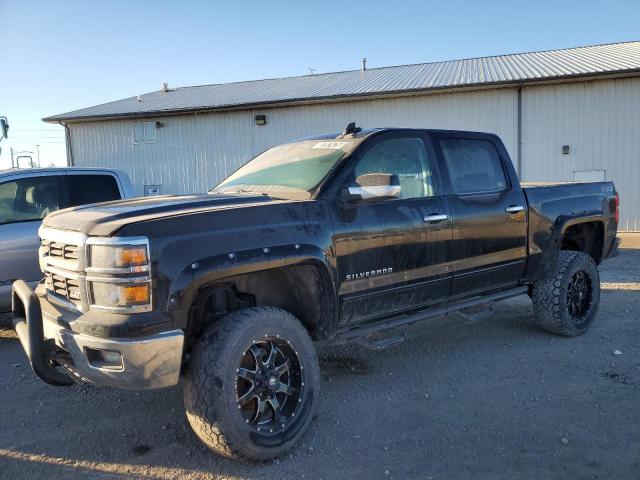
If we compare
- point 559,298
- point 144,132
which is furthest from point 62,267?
point 144,132

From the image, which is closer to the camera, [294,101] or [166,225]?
[166,225]

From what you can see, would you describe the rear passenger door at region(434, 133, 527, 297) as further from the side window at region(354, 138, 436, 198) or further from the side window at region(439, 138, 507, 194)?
the side window at region(354, 138, 436, 198)

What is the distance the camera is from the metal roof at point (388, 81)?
1444 cm

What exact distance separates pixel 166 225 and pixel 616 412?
3276 millimetres

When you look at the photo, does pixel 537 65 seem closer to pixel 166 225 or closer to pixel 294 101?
pixel 294 101

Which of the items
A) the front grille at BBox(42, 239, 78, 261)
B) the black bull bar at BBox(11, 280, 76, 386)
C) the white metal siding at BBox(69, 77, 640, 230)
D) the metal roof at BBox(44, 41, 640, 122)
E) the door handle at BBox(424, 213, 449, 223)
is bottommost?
the black bull bar at BBox(11, 280, 76, 386)

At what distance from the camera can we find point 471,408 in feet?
13.0

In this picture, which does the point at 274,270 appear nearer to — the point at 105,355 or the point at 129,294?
the point at 129,294

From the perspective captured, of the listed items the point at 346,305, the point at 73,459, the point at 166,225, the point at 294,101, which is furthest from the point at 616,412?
the point at 294,101

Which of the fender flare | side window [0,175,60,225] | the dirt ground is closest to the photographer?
the fender flare

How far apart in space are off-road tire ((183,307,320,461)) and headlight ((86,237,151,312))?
472 millimetres

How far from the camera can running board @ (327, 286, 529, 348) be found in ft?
12.8

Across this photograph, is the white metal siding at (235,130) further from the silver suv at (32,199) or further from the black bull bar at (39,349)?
the black bull bar at (39,349)

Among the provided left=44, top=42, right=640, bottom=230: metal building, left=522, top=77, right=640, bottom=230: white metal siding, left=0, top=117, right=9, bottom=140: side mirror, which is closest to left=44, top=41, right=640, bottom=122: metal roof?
left=44, top=42, right=640, bottom=230: metal building
